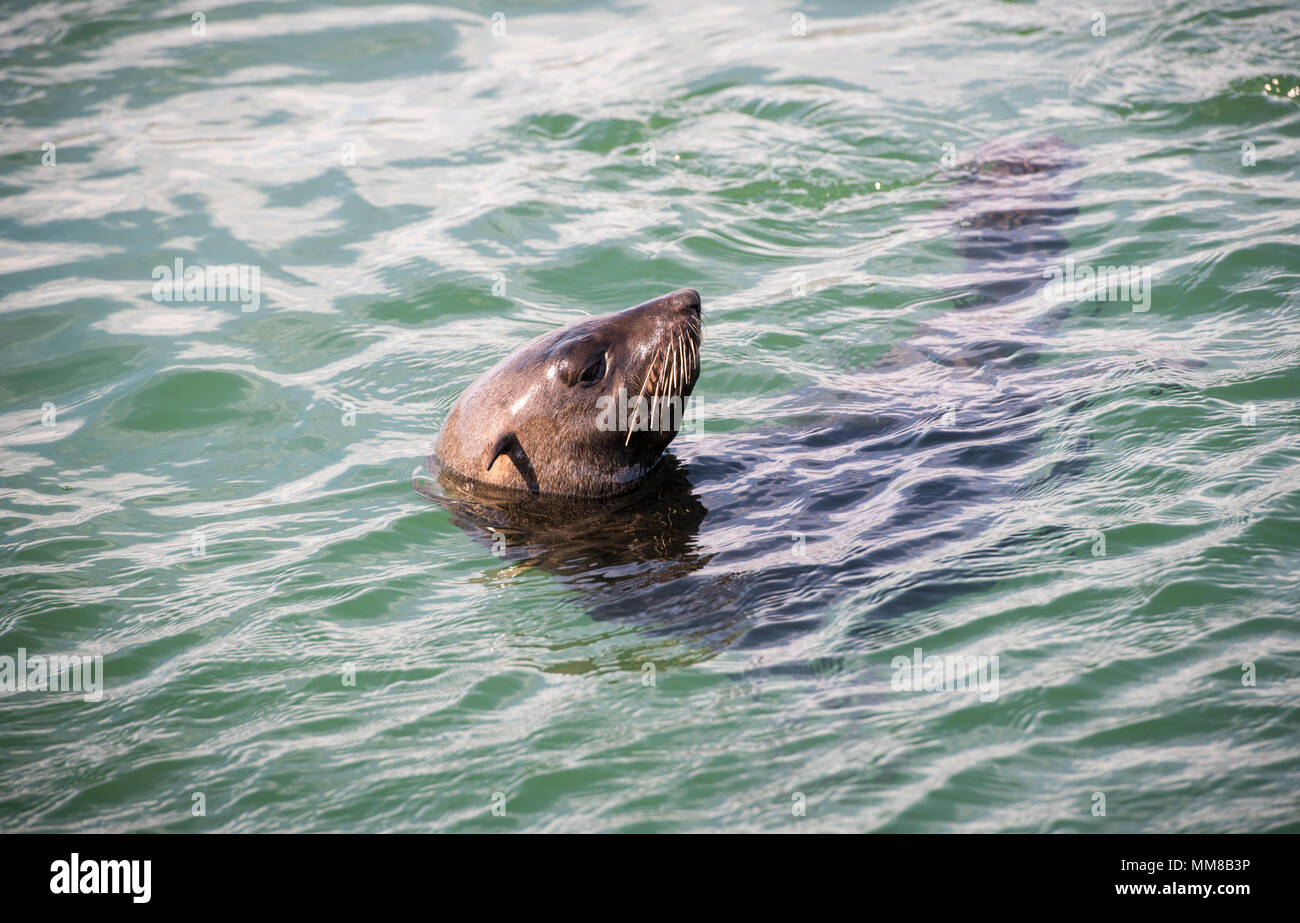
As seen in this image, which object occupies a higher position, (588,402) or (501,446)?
(588,402)

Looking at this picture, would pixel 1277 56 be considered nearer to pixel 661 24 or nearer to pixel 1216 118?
pixel 1216 118

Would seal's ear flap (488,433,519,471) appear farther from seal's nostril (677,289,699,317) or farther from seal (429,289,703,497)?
seal's nostril (677,289,699,317)

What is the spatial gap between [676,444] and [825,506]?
4.02 feet

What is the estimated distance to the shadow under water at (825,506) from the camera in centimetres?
571

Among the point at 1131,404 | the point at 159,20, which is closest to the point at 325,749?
the point at 1131,404

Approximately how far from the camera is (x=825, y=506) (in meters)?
6.52

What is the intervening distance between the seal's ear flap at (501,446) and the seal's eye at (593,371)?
485 mm

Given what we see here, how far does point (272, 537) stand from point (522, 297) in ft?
11.1
